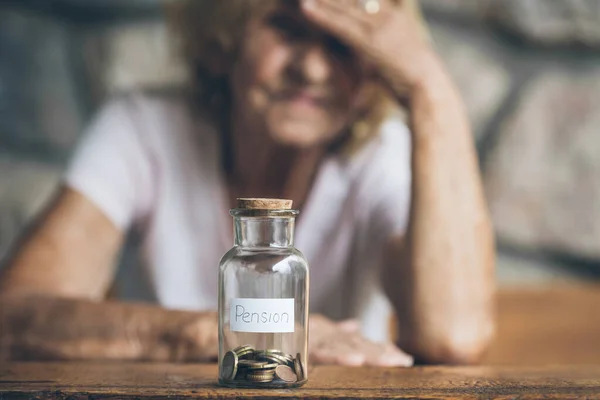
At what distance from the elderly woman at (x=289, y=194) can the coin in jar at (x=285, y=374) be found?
0.20 meters

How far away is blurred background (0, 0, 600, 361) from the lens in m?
1.61

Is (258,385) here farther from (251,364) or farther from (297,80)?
(297,80)

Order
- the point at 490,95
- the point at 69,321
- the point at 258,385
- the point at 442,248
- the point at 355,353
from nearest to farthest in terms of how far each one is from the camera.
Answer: the point at 258,385, the point at 355,353, the point at 69,321, the point at 442,248, the point at 490,95

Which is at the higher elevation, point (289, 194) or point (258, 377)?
point (289, 194)

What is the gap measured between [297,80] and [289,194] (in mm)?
226

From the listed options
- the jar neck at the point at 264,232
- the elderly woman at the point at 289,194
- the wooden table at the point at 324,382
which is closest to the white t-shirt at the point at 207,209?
the elderly woman at the point at 289,194

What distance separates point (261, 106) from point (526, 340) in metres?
0.76

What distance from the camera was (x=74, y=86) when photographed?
1.66 meters

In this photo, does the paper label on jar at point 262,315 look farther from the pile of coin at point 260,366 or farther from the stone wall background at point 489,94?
the stone wall background at point 489,94

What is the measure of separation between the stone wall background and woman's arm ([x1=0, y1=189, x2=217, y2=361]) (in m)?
0.54

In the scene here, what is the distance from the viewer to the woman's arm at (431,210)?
1.04 metres

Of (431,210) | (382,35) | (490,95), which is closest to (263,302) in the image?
(431,210)

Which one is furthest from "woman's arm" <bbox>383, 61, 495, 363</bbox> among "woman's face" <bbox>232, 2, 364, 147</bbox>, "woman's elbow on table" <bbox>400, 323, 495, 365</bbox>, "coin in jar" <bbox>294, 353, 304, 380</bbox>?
"coin in jar" <bbox>294, 353, 304, 380</bbox>

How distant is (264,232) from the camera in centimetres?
64
